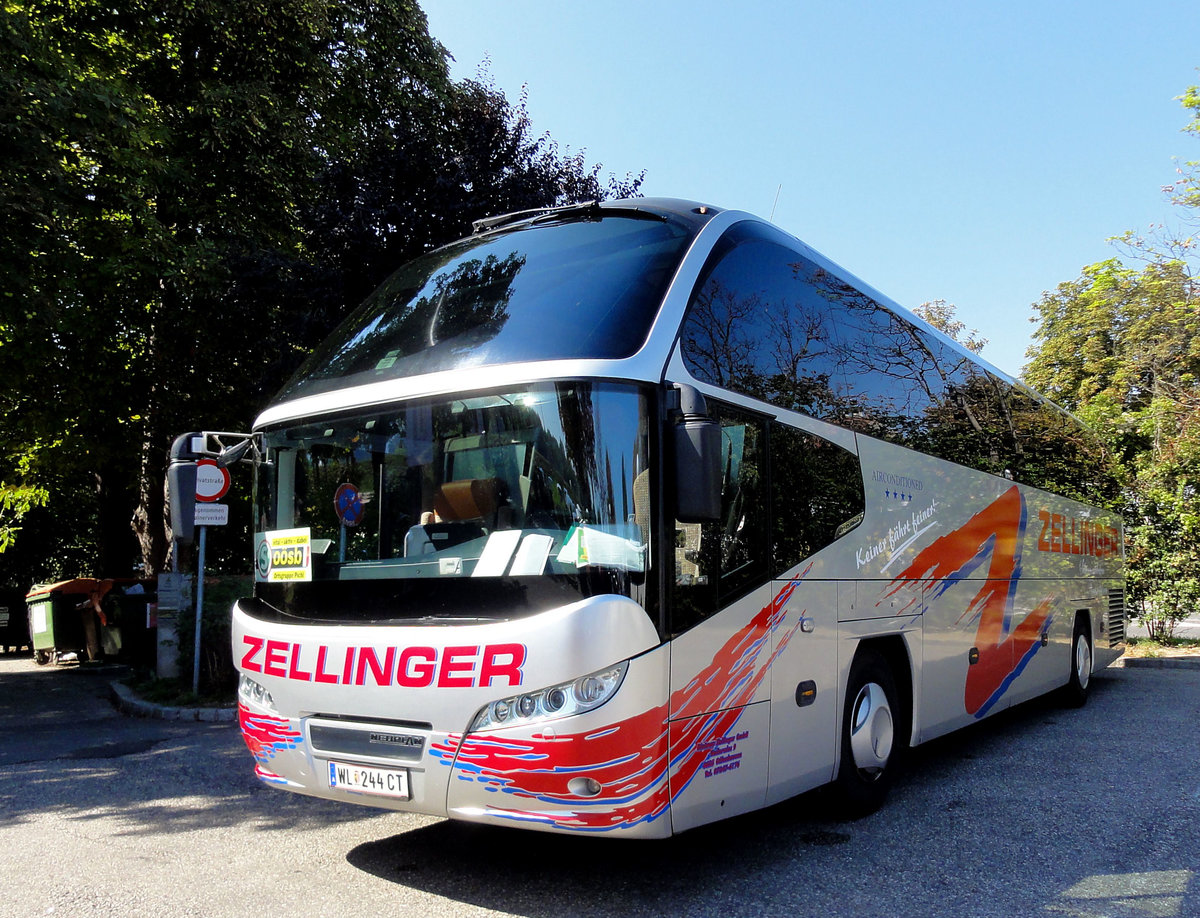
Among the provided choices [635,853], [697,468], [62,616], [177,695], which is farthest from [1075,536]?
[62,616]

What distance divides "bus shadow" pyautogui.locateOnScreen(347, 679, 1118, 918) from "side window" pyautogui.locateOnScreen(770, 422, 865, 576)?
61.8 inches

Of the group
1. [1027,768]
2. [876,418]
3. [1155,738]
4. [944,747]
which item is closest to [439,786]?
[876,418]

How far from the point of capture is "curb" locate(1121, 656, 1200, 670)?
15.3 metres

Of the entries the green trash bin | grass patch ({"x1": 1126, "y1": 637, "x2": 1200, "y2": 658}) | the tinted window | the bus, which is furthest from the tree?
the green trash bin

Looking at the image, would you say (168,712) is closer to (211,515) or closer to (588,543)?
(211,515)

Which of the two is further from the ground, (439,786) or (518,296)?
(518,296)

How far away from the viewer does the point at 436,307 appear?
18.0 ft

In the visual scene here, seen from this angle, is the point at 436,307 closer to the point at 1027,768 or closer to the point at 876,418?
the point at 876,418

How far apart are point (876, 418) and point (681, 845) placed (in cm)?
317

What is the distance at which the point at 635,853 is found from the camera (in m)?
5.38

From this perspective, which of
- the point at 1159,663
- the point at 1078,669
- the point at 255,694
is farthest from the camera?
the point at 1159,663

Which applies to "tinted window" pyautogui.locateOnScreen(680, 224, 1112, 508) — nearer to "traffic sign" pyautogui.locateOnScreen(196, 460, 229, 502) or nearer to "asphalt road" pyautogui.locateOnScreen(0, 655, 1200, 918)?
"asphalt road" pyautogui.locateOnScreen(0, 655, 1200, 918)

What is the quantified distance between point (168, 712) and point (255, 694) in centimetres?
689

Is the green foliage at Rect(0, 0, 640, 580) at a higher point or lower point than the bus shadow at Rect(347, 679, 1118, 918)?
higher
